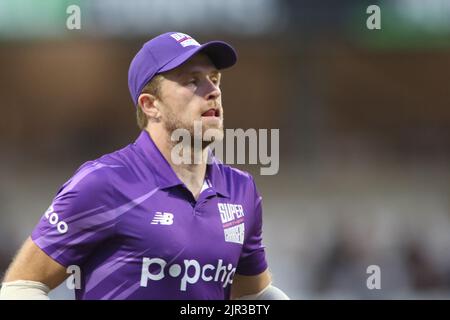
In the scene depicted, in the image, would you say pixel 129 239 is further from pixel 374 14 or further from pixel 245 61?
pixel 245 61

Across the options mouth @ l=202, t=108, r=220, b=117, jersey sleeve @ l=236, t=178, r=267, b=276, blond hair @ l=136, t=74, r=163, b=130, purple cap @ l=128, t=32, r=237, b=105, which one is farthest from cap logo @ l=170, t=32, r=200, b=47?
jersey sleeve @ l=236, t=178, r=267, b=276

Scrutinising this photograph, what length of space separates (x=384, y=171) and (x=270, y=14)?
3.11 meters

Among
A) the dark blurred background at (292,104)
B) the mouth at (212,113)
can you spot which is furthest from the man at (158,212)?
the dark blurred background at (292,104)

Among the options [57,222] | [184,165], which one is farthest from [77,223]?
[184,165]

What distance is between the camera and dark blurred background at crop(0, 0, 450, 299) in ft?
40.4

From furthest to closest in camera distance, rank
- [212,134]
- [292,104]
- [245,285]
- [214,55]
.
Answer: [292,104] < [245,285] < [214,55] < [212,134]

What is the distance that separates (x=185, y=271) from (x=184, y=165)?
51 cm

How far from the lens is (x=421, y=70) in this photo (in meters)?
15.2

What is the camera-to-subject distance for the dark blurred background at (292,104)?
1233cm

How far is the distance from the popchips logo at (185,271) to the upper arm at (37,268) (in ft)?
1.08

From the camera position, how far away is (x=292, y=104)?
47.1 feet

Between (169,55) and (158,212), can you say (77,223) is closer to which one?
(158,212)

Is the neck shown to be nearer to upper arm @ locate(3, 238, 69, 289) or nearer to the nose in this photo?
the nose

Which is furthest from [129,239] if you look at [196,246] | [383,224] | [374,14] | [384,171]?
[384,171]
